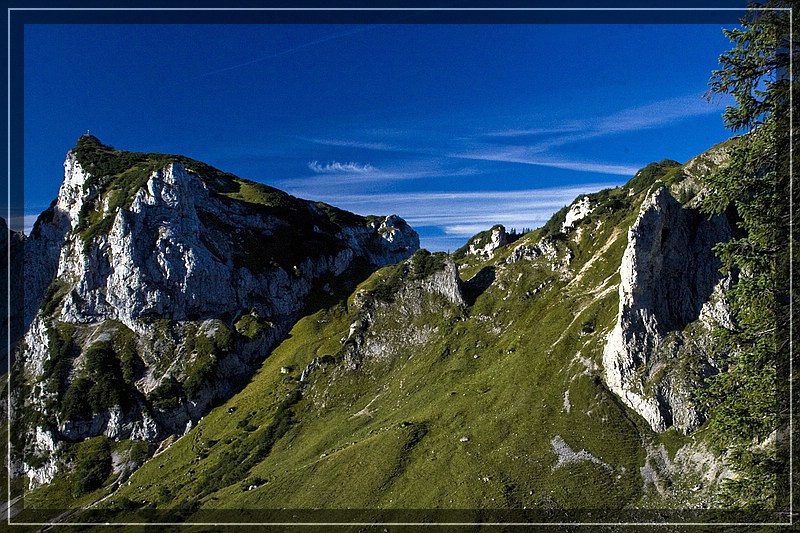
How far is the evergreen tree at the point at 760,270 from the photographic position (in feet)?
46.2

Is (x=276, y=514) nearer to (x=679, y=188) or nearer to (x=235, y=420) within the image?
(x=235, y=420)

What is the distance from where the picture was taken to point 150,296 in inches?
5881

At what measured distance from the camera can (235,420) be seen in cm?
11744

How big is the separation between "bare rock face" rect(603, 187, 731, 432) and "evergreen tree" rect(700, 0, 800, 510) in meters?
56.4

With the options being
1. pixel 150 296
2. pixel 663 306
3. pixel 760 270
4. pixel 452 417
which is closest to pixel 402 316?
pixel 452 417

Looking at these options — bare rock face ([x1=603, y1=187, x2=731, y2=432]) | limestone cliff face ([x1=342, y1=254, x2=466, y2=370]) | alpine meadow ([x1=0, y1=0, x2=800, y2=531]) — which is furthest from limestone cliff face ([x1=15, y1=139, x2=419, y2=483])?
bare rock face ([x1=603, y1=187, x2=731, y2=432])

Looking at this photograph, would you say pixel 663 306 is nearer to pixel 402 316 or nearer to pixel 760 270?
pixel 402 316

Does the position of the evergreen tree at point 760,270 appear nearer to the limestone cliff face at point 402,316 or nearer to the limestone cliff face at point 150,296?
the limestone cliff face at point 402,316

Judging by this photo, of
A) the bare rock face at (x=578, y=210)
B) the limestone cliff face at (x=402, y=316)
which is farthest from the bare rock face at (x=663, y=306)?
the bare rock face at (x=578, y=210)

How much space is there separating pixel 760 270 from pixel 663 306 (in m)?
62.9

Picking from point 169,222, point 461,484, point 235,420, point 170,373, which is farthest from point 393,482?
point 169,222

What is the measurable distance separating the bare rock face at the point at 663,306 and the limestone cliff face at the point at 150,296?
4165 inches

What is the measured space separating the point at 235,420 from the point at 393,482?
204 feet

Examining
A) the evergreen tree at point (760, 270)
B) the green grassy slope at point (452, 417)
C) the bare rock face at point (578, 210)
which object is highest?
the bare rock face at point (578, 210)
